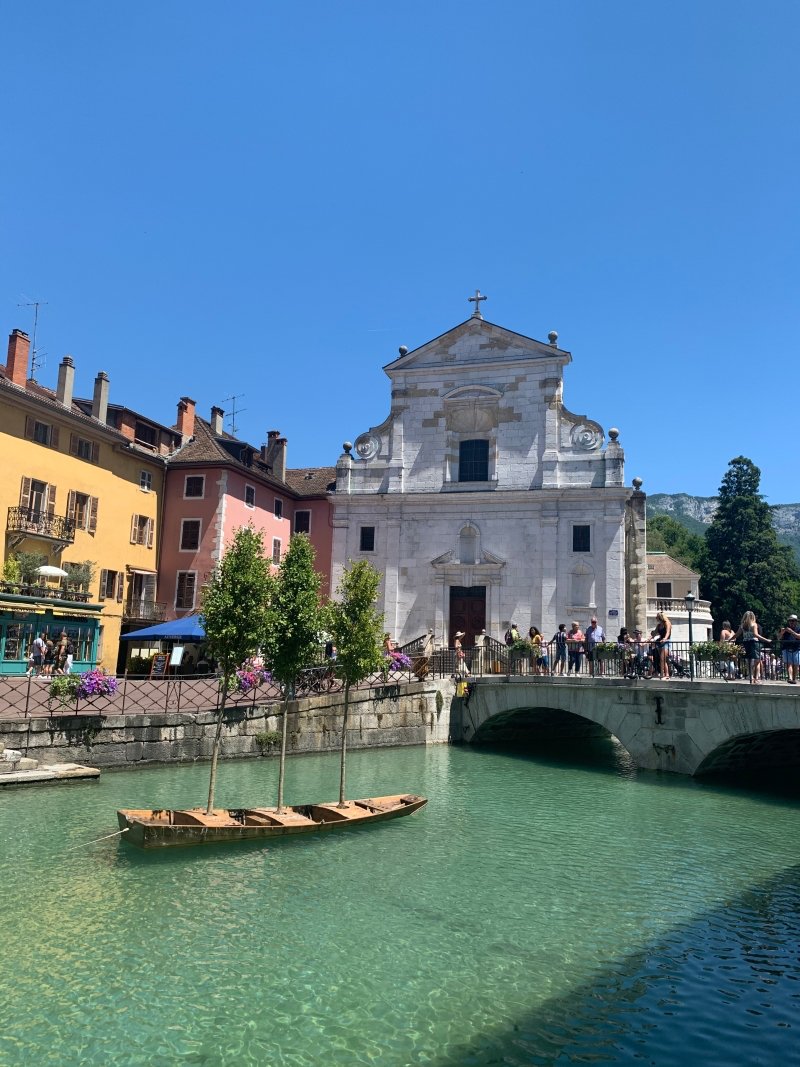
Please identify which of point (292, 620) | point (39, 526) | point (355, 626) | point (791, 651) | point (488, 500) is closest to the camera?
point (292, 620)

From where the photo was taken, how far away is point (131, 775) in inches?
774

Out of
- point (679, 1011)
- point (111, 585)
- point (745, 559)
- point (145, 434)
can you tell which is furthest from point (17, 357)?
point (745, 559)

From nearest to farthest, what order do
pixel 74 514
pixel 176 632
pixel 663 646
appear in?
pixel 663 646 → pixel 176 632 → pixel 74 514

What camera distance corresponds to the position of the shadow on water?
23.9 feet

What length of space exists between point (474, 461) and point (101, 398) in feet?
59.1

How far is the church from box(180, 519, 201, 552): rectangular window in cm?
755

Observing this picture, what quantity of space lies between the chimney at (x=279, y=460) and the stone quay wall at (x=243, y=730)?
2240 cm

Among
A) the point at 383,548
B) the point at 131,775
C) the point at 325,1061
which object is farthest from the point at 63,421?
the point at 325,1061

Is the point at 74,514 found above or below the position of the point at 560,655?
above

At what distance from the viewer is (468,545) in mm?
36688

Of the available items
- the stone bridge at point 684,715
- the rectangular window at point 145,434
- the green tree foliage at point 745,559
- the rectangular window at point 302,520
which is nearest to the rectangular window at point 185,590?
the rectangular window at point 145,434

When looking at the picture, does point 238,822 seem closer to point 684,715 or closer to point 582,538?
point 684,715

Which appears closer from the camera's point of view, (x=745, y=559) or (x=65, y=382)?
(x=65, y=382)

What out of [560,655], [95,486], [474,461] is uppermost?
[474,461]
